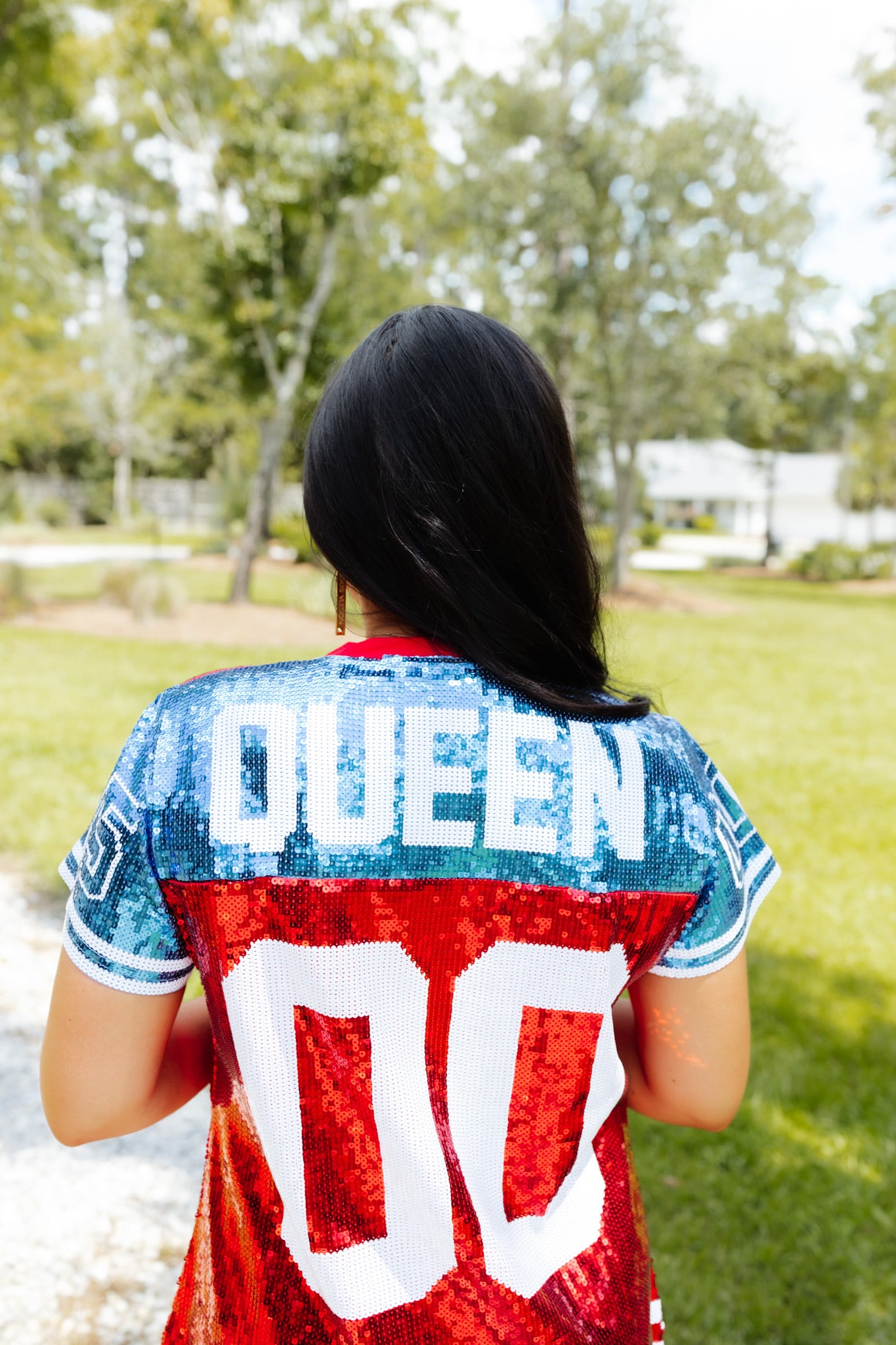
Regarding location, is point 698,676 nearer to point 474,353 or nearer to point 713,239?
point 474,353

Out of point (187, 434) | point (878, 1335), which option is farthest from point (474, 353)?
point (187, 434)

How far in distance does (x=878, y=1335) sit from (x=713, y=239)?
19.6 metres

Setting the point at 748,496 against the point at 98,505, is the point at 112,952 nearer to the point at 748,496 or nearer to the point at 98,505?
the point at 98,505

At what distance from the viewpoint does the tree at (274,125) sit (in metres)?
12.0

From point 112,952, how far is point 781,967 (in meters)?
3.89

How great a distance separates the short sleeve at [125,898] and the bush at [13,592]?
1265 cm

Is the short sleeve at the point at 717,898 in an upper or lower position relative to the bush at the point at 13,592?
upper

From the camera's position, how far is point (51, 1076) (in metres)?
0.95

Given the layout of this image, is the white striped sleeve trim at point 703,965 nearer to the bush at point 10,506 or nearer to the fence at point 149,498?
the fence at point 149,498

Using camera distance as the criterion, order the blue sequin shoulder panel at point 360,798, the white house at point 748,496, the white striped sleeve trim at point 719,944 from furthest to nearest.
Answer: the white house at point 748,496, the white striped sleeve trim at point 719,944, the blue sequin shoulder panel at point 360,798

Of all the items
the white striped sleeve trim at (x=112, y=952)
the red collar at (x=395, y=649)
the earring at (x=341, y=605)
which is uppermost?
the earring at (x=341, y=605)

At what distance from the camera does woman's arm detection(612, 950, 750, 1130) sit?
984mm

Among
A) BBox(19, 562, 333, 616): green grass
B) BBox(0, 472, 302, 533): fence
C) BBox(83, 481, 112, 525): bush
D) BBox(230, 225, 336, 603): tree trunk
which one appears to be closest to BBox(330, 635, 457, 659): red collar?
BBox(19, 562, 333, 616): green grass

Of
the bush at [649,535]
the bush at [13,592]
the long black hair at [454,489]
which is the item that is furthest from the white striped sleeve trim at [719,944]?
the bush at [649,535]
